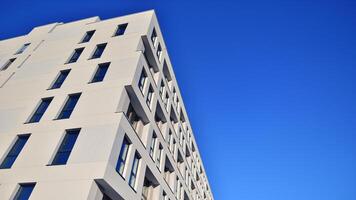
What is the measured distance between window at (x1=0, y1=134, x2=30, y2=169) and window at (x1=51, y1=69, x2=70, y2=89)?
478cm

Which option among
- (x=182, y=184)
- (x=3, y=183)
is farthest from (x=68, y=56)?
(x=182, y=184)

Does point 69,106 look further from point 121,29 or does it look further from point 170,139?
point 170,139

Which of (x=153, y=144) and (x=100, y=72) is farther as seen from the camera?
(x=153, y=144)

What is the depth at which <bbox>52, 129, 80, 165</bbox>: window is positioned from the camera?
1525cm

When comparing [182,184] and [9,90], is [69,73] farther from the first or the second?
[182,184]

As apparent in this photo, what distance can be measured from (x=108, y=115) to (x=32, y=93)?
864 cm

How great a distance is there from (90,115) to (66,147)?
2415 millimetres

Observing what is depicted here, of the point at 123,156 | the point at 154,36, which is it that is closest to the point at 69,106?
the point at 123,156

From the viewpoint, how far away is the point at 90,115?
56.0 ft

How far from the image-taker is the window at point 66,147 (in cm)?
1525

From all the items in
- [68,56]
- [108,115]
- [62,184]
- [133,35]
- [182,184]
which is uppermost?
[133,35]

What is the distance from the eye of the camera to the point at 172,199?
25109 mm

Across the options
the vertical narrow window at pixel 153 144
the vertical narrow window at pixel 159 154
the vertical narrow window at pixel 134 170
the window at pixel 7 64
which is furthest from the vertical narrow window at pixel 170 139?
the window at pixel 7 64

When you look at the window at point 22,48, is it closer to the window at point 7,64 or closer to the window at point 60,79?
the window at point 7,64
